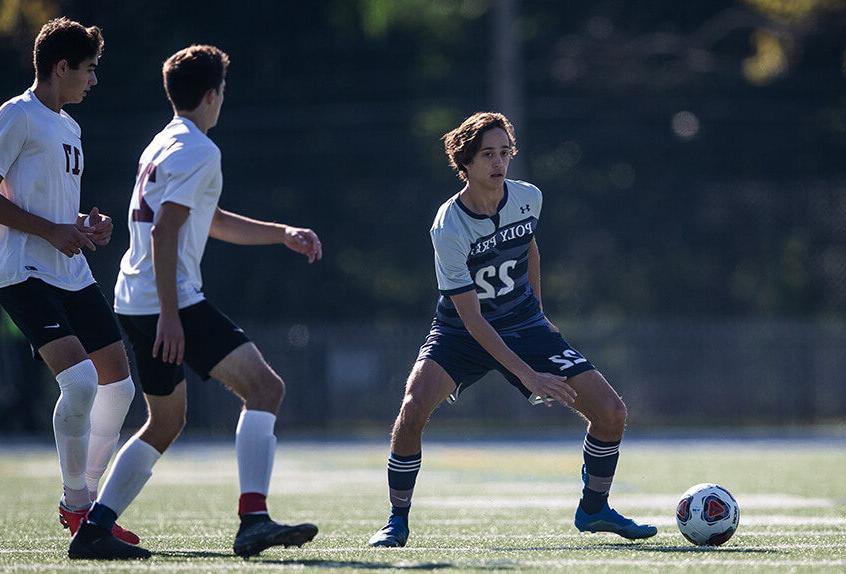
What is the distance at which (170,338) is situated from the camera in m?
5.79

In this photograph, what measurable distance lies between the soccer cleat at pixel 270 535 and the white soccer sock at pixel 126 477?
0.57m

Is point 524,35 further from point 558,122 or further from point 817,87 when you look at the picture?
point 817,87

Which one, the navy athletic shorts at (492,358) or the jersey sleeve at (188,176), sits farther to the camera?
the navy athletic shorts at (492,358)

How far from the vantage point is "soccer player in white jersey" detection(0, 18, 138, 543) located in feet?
21.4

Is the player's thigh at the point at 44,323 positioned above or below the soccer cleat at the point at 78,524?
above

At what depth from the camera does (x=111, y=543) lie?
6.10 metres

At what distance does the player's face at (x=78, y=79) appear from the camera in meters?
6.73

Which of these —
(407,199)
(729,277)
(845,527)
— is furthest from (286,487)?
(729,277)

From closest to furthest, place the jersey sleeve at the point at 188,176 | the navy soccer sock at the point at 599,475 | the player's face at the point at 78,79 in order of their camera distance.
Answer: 1. the jersey sleeve at the point at 188,176
2. the player's face at the point at 78,79
3. the navy soccer sock at the point at 599,475

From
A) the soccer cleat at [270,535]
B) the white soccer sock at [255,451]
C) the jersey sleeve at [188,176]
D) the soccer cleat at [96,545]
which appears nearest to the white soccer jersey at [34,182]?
the jersey sleeve at [188,176]

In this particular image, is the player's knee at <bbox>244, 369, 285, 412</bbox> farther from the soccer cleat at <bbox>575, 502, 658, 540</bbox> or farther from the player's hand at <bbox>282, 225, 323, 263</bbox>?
the soccer cleat at <bbox>575, 502, 658, 540</bbox>

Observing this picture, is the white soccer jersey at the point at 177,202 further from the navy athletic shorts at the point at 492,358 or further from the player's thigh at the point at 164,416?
the navy athletic shorts at the point at 492,358

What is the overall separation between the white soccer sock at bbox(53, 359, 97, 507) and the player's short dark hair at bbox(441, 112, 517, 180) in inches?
76.4

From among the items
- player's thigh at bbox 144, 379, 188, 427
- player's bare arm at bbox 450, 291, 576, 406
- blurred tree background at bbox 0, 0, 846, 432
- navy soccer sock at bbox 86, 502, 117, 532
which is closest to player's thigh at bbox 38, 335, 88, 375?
player's thigh at bbox 144, 379, 188, 427
